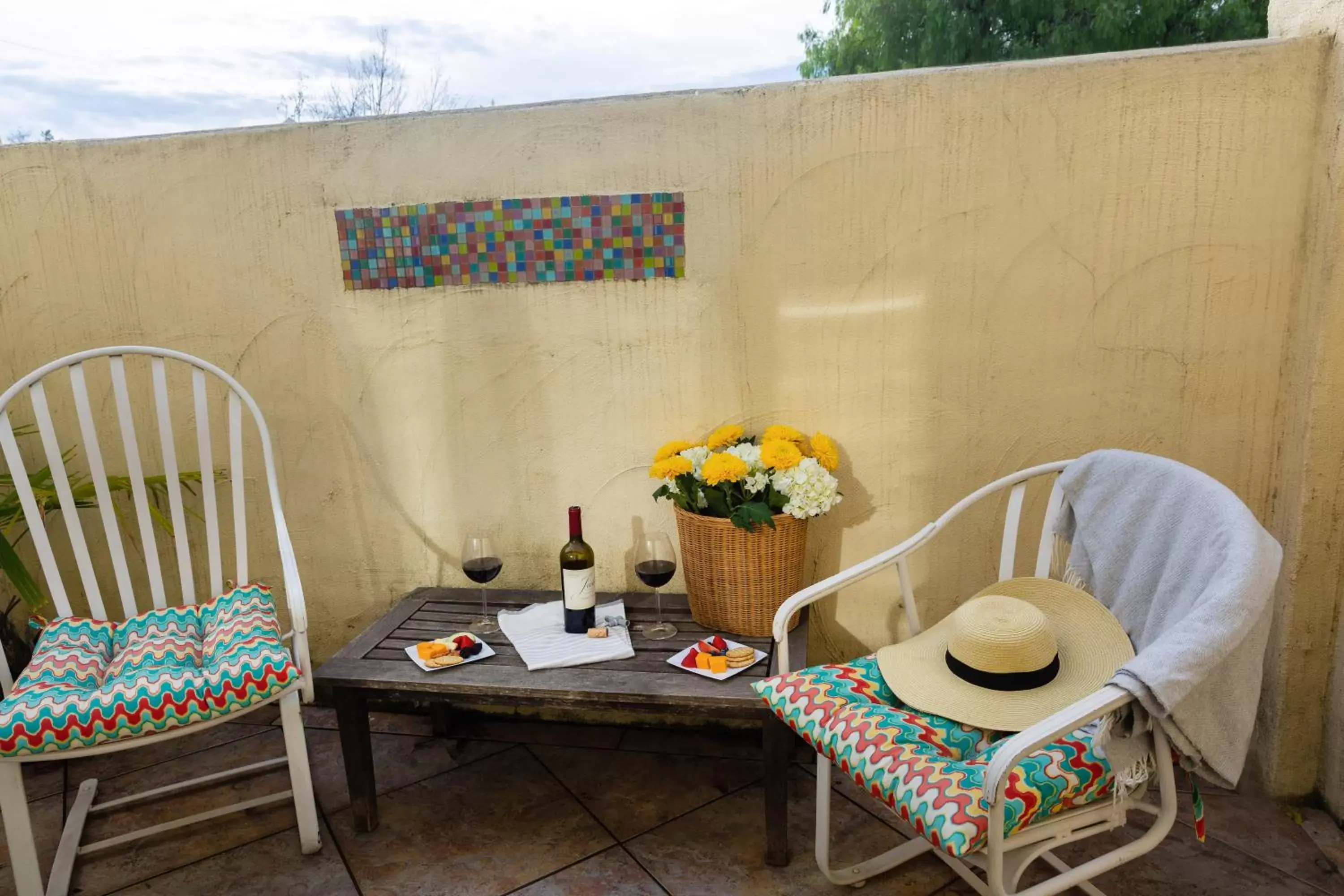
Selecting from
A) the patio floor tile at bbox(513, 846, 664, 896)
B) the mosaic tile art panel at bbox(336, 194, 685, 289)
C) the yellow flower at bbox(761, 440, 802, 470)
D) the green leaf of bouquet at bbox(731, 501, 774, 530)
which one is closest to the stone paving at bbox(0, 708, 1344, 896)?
the patio floor tile at bbox(513, 846, 664, 896)

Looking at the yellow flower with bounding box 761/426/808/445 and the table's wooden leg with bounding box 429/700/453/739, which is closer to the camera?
the yellow flower with bounding box 761/426/808/445

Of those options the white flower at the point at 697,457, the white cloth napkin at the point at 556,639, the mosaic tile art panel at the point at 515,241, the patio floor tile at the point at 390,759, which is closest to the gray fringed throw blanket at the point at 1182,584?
the white flower at the point at 697,457

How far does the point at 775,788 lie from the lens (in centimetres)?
161

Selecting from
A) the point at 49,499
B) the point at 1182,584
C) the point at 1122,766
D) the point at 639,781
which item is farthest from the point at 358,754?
the point at 1182,584

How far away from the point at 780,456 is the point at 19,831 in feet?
5.39

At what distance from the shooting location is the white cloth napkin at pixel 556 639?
5.55 feet

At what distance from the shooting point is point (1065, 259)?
1.79 metres

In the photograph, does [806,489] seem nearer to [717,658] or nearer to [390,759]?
[717,658]

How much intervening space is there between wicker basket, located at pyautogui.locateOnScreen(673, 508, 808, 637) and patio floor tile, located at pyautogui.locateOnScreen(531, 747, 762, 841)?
429 mm

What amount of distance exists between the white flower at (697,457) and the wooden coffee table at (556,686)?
14.7 inches

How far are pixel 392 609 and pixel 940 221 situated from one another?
165cm

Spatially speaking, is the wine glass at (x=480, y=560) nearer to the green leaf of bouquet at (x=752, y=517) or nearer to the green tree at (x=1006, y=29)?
the green leaf of bouquet at (x=752, y=517)

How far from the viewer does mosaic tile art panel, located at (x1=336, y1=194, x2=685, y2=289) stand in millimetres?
1957

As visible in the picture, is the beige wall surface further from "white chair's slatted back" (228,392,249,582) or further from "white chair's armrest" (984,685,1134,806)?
"white chair's armrest" (984,685,1134,806)
